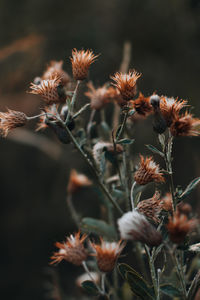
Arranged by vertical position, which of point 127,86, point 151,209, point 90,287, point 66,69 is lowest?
point 90,287

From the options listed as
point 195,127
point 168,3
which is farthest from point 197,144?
point 195,127

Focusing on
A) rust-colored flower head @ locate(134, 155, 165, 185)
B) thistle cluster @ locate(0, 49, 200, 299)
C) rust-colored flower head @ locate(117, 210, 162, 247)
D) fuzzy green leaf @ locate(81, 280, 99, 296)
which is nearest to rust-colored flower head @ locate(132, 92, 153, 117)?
thistle cluster @ locate(0, 49, 200, 299)

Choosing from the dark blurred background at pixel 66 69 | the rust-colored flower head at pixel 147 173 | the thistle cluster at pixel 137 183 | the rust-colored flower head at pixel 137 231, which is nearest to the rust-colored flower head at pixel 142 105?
the thistle cluster at pixel 137 183

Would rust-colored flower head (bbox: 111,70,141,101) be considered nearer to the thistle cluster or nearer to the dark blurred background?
the thistle cluster

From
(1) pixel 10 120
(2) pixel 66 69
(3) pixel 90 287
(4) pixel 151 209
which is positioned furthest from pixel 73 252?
(2) pixel 66 69

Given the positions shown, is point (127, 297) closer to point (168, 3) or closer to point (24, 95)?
point (24, 95)

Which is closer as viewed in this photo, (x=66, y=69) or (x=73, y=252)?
(x=73, y=252)

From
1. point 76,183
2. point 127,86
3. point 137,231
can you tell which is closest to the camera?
point 137,231

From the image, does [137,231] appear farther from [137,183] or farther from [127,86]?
Answer: [127,86]
